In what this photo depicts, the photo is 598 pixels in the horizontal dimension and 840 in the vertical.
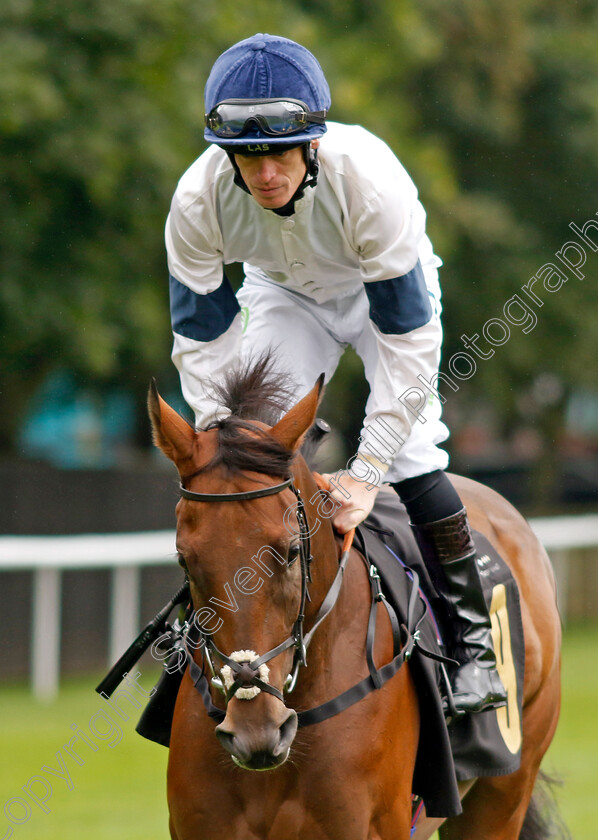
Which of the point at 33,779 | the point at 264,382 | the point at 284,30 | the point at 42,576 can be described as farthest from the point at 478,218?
the point at 264,382

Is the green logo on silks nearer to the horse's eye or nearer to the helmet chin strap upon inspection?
the helmet chin strap

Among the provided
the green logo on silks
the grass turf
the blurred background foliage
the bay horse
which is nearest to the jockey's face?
the bay horse

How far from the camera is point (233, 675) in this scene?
2.79 m

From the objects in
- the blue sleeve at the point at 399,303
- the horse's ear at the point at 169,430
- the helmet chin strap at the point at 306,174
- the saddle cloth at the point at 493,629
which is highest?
the helmet chin strap at the point at 306,174

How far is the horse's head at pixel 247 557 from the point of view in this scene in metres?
2.79

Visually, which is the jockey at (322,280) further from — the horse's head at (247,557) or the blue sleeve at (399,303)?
the horse's head at (247,557)

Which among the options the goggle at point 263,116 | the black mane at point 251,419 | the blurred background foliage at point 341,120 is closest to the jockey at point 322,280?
the goggle at point 263,116

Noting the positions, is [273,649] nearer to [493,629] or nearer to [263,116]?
[263,116]

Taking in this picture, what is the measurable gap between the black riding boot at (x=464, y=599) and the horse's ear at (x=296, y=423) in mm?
1028

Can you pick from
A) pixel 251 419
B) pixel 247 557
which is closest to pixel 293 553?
pixel 247 557

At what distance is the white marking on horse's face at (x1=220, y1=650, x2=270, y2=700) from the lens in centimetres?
278

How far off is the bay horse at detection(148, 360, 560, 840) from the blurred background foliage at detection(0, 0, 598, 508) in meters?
6.85

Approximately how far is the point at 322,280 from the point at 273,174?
63 centimetres

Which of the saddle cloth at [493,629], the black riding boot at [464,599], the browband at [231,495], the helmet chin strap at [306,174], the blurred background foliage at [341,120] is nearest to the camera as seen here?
the browband at [231,495]
